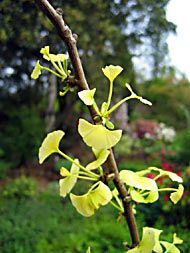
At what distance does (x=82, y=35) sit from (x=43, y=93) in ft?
8.02

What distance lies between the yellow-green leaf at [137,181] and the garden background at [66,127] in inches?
73.2

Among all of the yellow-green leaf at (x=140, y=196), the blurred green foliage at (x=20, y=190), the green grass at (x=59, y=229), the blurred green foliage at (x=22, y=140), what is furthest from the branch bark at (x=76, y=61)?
the blurred green foliage at (x=22, y=140)

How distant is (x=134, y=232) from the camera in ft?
1.87

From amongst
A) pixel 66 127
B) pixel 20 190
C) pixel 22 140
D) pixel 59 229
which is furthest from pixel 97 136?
pixel 66 127

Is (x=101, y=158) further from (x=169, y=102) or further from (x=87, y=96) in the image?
(x=169, y=102)

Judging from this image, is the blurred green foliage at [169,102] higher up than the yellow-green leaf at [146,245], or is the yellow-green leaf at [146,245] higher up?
the yellow-green leaf at [146,245]

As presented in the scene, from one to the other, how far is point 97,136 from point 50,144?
10cm

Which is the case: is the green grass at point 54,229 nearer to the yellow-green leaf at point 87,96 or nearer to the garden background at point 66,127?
the garden background at point 66,127

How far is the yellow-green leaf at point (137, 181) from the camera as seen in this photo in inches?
21.1

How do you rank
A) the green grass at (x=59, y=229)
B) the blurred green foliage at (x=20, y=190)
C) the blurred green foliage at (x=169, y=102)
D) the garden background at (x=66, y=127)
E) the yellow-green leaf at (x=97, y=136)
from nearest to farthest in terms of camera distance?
the yellow-green leaf at (x=97, y=136) < the green grass at (x=59, y=229) < the garden background at (x=66, y=127) < the blurred green foliage at (x=20, y=190) < the blurred green foliage at (x=169, y=102)

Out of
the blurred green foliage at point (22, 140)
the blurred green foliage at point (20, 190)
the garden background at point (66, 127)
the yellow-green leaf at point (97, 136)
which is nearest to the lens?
the yellow-green leaf at point (97, 136)

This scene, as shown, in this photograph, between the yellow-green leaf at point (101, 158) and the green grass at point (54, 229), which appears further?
the green grass at point (54, 229)

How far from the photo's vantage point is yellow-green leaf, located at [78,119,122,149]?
480mm

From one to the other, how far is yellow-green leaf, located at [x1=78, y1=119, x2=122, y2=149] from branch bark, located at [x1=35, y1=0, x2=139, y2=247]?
0.05 metres
